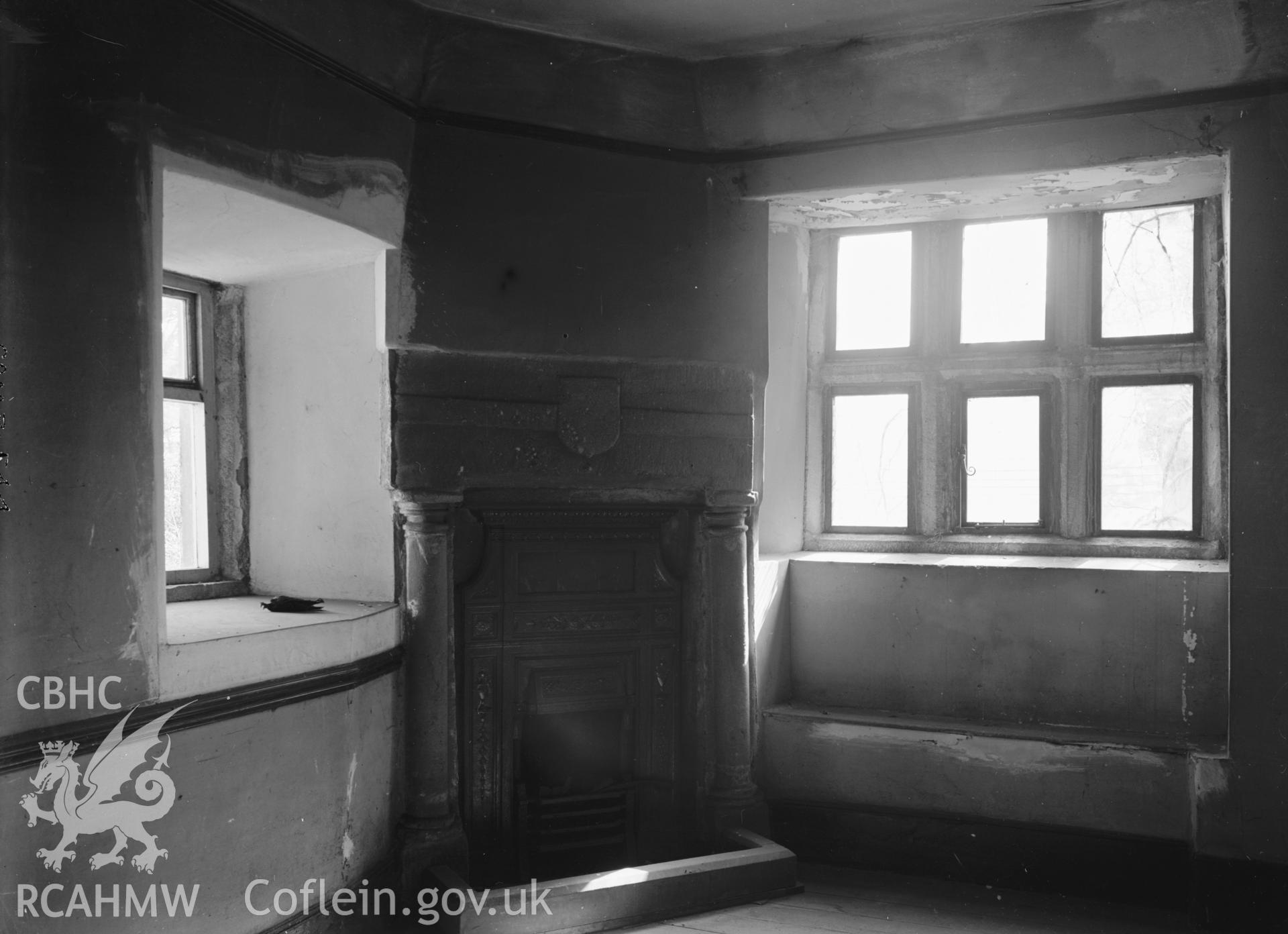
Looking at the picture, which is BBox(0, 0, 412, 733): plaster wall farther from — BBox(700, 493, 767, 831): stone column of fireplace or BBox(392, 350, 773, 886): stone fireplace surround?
BBox(700, 493, 767, 831): stone column of fireplace

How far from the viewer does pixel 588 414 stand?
3.21 metres

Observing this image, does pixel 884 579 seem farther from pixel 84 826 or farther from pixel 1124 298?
pixel 84 826

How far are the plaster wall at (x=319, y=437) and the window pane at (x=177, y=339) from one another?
187 mm

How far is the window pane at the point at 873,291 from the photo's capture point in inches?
154

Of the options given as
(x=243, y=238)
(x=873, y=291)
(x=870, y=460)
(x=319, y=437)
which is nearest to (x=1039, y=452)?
(x=870, y=460)

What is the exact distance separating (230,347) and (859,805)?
281cm

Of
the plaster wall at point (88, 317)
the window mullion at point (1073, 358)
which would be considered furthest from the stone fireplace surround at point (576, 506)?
the window mullion at point (1073, 358)

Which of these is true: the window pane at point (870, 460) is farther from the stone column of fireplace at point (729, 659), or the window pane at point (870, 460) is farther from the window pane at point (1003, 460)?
the stone column of fireplace at point (729, 659)

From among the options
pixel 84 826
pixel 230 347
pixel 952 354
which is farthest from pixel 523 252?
pixel 84 826

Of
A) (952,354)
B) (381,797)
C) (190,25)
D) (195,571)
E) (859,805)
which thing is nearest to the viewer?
(190,25)

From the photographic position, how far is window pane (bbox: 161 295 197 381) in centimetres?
309

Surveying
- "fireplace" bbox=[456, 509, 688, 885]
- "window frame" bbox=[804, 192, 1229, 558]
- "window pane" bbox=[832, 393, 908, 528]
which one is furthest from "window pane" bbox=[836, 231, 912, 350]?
"fireplace" bbox=[456, 509, 688, 885]

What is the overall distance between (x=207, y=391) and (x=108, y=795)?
1.54 m

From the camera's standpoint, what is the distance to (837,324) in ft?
13.1
